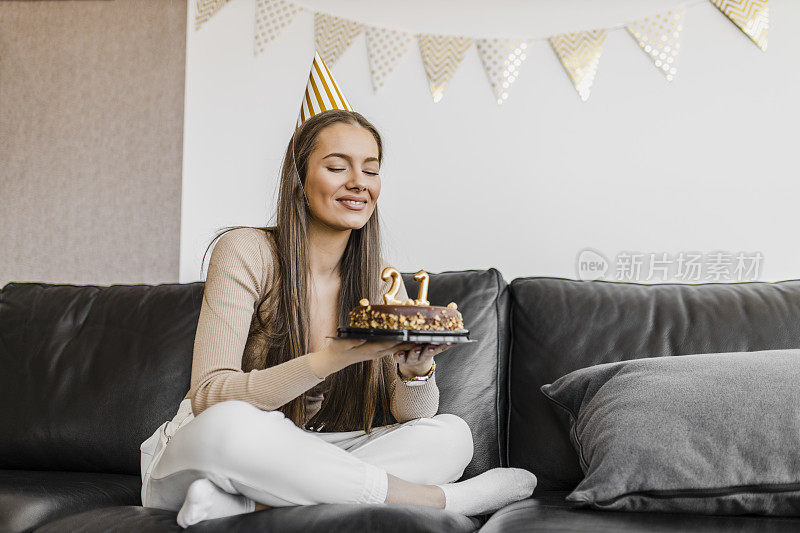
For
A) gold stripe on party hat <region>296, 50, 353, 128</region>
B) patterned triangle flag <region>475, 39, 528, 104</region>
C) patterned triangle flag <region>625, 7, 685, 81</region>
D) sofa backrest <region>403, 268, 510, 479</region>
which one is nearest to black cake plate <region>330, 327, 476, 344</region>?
sofa backrest <region>403, 268, 510, 479</region>

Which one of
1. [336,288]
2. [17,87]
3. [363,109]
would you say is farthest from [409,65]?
[17,87]

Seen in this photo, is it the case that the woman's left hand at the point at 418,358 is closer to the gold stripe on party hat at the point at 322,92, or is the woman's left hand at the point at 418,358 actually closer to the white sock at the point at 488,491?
the white sock at the point at 488,491

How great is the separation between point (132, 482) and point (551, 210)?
1.44 meters

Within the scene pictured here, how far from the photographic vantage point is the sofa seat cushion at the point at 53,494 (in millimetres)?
1400

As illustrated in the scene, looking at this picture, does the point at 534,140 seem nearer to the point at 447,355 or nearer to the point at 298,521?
the point at 447,355

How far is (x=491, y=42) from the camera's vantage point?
2441mm

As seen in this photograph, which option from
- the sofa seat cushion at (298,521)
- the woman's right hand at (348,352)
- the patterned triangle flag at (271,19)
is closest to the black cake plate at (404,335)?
the woman's right hand at (348,352)

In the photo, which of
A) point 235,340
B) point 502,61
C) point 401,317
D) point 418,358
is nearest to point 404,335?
point 401,317

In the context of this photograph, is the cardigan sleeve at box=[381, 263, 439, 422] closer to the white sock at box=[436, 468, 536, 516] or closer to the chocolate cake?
the white sock at box=[436, 468, 536, 516]

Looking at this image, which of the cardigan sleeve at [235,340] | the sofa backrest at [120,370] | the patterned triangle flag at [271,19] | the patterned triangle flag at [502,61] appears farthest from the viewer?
the patterned triangle flag at [271,19]

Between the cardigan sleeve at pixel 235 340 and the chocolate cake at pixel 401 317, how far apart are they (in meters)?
0.14

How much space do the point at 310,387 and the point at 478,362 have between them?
54 centimetres

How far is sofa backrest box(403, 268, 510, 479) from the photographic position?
172cm

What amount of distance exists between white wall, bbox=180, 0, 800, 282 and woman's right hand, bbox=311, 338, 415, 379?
1097 millimetres
